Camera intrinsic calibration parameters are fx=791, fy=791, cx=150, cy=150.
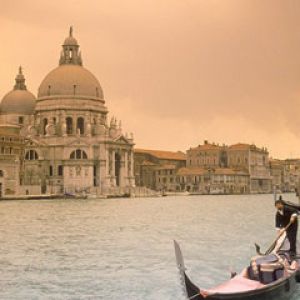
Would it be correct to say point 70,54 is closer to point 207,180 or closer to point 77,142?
point 77,142

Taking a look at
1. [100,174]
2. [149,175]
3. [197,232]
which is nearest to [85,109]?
[100,174]

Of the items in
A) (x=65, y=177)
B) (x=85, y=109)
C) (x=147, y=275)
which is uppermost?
(x=85, y=109)

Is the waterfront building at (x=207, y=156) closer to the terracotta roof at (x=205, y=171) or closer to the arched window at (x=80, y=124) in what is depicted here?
the terracotta roof at (x=205, y=171)

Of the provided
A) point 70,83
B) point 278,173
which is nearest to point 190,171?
point 70,83

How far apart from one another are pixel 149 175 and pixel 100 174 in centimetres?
2372

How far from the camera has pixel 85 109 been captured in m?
93.9

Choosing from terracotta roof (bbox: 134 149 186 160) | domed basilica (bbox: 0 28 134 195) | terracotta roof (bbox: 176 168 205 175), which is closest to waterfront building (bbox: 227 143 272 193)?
terracotta roof (bbox: 176 168 205 175)

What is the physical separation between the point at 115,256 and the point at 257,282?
29.1 feet

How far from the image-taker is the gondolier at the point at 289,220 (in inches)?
618

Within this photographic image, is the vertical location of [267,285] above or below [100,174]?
below

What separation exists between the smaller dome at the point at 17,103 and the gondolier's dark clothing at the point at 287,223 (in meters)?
86.2

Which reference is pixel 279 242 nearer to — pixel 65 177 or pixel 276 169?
pixel 65 177

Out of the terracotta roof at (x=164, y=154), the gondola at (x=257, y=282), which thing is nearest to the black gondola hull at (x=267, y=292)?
the gondola at (x=257, y=282)

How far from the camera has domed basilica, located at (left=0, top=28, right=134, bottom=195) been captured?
284 ft
